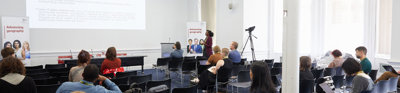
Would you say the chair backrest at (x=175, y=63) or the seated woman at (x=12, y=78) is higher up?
the seated woman at (x=12, y=78)

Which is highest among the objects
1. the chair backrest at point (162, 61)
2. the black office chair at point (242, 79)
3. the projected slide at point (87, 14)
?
the projected slide at point (87, 14)

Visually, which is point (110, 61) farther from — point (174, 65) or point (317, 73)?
point (317, 73)

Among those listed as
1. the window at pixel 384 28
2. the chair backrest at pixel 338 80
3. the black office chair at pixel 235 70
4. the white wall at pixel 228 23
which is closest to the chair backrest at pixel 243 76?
the black office chair at pixel 235 70

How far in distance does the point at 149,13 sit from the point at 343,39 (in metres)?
6.33

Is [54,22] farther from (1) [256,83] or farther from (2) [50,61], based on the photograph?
(1) [256,83]

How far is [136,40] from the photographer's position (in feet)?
32.4

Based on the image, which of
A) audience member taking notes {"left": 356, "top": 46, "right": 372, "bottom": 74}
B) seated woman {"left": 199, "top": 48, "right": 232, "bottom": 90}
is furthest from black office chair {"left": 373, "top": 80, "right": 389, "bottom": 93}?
seated woman {"left": 199, "top": 48, "right": 232, "bottom": 90}

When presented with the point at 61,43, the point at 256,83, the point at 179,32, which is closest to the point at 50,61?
the point at 61,43

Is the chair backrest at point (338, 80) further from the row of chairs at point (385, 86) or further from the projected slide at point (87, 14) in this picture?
the projected slide at point (87, 14)

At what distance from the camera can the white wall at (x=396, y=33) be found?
6070 millimetres

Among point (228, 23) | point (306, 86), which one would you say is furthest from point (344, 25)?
point (306, 86)

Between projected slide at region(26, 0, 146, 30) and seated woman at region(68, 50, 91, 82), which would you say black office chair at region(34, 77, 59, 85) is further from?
projected slide at region(26, 0, 146, 30)

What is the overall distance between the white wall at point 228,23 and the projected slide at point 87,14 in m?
2.69

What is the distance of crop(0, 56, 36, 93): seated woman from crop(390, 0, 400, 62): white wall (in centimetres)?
685
